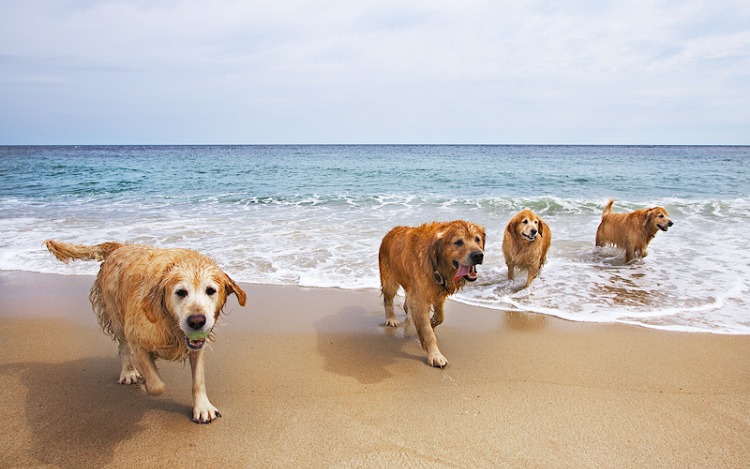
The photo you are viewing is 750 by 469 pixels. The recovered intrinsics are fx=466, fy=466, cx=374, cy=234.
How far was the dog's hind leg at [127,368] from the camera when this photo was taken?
3.85 m

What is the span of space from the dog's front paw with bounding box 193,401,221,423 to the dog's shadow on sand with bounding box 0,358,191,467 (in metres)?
0.16

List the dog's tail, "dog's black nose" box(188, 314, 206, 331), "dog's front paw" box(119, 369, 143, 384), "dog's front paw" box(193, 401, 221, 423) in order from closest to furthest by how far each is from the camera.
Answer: "dog's black nose" box(188, 314, 206, 331) → "dog's front paw" box(193, 401, 221, 423) → "dog's front paw" box(119, 369, 143, 384) → the dog's tail

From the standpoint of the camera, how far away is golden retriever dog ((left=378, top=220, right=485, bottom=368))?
4.29 metres

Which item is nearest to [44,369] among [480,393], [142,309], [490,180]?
[142,309]

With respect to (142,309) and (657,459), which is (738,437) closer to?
(657,459)

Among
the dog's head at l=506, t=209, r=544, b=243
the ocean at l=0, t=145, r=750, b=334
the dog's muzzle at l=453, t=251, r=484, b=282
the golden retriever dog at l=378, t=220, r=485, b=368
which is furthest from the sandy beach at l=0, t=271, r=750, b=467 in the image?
the dog's head at l=506, t=209, r=544, b=243

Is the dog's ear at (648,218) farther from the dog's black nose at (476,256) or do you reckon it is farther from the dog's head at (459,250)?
the dog's black nose at (476,256)

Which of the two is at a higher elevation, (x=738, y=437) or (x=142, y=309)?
(x=142, y=309)

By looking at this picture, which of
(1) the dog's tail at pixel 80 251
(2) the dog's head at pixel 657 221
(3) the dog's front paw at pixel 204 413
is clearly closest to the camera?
(3) the dog's front paw at pixel 204 413

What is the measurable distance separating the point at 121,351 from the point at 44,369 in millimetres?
781

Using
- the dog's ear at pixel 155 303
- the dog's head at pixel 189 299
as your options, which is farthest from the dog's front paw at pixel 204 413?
the dog's ear at pixel 155 303

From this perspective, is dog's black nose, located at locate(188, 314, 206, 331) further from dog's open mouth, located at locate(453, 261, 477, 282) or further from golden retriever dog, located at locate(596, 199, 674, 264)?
golden retriever dog, located at locate(596, 199, 674, 264)

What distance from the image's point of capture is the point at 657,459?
2928mm

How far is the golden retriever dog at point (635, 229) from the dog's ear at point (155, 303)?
25.5ft
